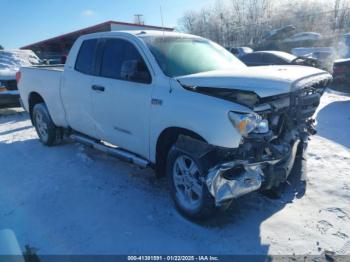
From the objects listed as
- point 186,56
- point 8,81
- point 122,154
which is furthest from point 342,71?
point 8,81

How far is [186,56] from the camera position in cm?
399

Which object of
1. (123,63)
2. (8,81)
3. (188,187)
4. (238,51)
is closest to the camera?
(188,187)

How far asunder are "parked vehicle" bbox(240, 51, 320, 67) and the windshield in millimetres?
7361

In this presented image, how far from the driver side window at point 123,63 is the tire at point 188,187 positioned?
99 centimetres

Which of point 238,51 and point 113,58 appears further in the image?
point 238,51

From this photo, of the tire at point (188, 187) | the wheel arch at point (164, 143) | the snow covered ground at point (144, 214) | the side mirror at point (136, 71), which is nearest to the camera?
the snow covered ground at point (144, 214)

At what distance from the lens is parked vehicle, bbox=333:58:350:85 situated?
9230 mm

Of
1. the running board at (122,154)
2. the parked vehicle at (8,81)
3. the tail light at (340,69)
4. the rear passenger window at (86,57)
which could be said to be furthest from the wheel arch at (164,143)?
the tail light at (340,69)

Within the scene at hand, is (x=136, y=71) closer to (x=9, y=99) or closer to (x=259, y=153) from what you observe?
(x=259, y=153)

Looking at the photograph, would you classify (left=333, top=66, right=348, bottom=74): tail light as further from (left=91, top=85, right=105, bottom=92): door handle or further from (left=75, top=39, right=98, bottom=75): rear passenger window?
(left=91, top=85, right=105, bottom=92): door handle

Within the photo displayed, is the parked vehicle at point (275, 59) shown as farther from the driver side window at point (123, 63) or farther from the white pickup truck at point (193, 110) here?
the driver side window at point (123, 63)

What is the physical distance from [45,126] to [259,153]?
14.6ft

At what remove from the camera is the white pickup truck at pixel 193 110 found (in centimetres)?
291

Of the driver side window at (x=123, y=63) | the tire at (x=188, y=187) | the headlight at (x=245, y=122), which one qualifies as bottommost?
the tire at (x=188, y=187)
